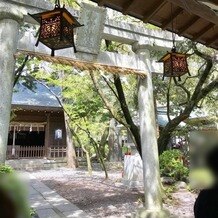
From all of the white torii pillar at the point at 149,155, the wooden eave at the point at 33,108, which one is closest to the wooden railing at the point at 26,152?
the wooden eave at the point at 33,108

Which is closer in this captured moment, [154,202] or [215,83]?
[154,202]

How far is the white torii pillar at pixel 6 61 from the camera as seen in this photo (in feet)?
15.5

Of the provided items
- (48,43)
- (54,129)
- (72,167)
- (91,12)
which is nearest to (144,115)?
(91,12)

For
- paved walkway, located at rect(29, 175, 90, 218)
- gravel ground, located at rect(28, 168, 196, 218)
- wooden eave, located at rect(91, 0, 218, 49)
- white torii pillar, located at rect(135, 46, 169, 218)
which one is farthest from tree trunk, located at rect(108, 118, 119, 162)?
wooden eave, located at rect(91, 0, 218, 49)

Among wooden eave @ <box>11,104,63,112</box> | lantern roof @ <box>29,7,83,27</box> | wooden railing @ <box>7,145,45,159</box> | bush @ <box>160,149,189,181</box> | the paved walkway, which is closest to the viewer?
lantern roof @ <box>29,7,83,27</box>

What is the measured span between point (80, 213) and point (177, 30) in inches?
186

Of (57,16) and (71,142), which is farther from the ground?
(57,16)

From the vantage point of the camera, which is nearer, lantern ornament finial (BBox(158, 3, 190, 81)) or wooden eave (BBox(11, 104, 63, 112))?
lantern ornament finial (BBox(158, 3, 190, 81))

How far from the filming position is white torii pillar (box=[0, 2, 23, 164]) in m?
4.73

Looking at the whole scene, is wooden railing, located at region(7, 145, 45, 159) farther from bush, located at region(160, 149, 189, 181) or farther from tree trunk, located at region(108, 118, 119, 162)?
bush, located at region(160, 149, 189, 181)

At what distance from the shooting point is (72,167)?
62.2 ft

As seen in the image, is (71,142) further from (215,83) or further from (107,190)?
(215,83)

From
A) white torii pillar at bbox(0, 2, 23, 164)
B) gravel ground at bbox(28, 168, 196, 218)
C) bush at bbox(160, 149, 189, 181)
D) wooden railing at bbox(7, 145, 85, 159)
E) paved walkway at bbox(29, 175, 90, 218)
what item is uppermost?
white torii pillar at bbox(0, 2, 23, 164)

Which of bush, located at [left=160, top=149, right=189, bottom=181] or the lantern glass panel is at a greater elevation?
the lantern glass panel
